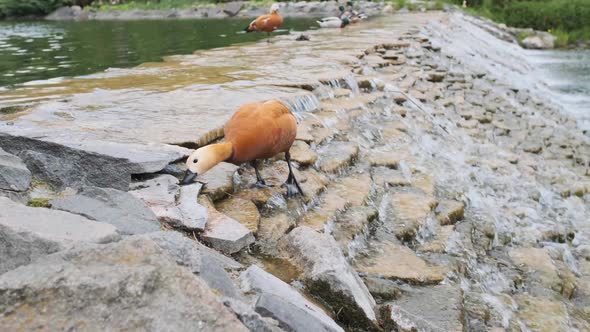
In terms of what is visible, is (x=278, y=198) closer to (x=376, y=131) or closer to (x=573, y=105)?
(x=376, y=131)

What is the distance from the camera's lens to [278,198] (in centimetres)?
349

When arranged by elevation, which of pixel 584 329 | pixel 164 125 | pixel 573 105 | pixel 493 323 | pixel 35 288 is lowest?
pixel 573 105

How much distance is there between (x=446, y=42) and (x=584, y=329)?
10712 mm

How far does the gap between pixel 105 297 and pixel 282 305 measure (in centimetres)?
68

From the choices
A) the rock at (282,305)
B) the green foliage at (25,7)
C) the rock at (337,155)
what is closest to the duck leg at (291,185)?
the rock at (337,155)

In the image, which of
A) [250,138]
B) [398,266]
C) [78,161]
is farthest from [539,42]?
[78,161]

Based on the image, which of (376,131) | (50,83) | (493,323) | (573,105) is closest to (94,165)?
(493,323)

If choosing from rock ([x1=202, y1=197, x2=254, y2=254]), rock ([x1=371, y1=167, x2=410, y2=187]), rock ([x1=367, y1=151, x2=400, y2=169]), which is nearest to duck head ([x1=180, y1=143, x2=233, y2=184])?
rock ([x1=202, y1=197, x2=254, y2=254])

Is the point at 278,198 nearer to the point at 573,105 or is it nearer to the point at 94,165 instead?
the point at 94,165

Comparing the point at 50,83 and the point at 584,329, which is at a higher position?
the point at 50,83

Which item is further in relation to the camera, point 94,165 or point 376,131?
point 376,131

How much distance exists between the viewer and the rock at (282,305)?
1935 millimetres

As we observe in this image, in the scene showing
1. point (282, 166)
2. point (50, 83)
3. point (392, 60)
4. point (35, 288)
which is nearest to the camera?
point (35, 288)

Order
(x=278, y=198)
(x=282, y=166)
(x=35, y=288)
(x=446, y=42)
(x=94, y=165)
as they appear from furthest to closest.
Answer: (x=446, y=42), (x=282, y=166), (x=278, y=198), (x=94, y=165), (x=35, y=288)
